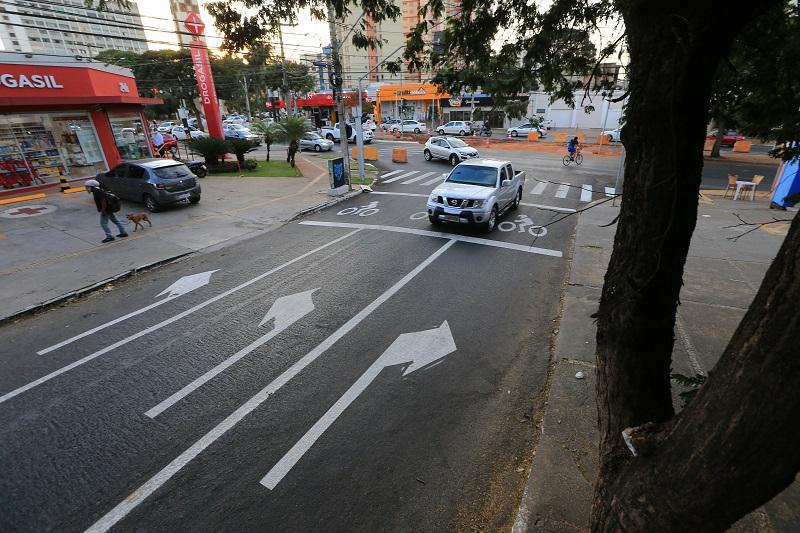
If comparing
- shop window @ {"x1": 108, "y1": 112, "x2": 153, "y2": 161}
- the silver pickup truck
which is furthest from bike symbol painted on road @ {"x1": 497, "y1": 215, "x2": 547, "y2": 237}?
shop window @ {"x1": 108, "y1": 112, "x2": 153, "y2": 161}

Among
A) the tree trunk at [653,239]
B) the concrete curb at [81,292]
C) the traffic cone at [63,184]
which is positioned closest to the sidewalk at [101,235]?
the concrete curb at [81,292]

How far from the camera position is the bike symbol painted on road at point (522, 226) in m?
11.9

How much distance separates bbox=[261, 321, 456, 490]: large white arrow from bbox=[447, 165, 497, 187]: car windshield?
6.64 metres

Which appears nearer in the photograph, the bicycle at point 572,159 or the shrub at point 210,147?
the shrub at point 210,147

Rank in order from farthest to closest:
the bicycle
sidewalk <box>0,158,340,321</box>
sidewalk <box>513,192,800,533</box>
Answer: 1. the bicycle
2. sidewalk <box>0,158,340,321</box>
3. sidewalk <box>513,192,800,533</box>

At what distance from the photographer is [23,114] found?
16.5 meters

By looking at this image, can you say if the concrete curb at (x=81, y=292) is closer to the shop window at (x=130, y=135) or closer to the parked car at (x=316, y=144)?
the shop window at (x=130, y=135)

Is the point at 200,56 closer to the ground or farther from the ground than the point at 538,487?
farther from the ground

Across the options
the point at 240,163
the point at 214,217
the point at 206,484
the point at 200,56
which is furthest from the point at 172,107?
the point at 206,484

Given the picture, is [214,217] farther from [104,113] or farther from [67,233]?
[104,113]

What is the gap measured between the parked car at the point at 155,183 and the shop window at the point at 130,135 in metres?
6.19

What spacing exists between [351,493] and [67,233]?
42.8 ft

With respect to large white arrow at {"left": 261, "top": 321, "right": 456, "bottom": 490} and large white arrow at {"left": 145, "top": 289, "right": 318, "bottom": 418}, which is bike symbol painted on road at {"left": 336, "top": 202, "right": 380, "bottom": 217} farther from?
large white arrow at {"left": 261, "top": 321, "right": 456, "bottom": 490}

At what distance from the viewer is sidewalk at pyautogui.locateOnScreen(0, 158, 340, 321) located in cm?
891
